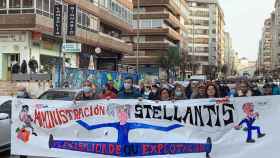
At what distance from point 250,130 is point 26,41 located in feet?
108

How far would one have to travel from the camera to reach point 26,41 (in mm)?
41188

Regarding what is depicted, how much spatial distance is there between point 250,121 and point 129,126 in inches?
82.5

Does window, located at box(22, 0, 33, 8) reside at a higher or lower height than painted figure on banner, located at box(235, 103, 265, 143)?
higher

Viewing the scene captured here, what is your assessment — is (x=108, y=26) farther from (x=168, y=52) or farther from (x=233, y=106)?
(x=233, y=106)

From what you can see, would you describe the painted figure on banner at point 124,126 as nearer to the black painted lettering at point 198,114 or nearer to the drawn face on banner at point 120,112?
the drawn face on banner at point 120,112

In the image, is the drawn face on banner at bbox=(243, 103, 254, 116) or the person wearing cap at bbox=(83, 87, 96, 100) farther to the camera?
the person wearing cap at bbox=(83, 87, 96, 100)

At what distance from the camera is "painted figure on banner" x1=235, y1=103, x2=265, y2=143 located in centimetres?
980

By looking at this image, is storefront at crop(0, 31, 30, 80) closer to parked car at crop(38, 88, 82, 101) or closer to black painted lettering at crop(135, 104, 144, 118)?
parked car at crop(38, 88, 82, 101)

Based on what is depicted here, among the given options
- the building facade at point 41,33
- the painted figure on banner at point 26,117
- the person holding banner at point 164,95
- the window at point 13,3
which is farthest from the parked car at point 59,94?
the window at point 13,3

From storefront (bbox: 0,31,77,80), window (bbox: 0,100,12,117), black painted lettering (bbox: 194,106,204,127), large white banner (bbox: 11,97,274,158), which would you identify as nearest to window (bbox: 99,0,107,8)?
storefront (bbox: 0,31,77,80)

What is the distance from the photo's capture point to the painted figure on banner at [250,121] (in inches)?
386

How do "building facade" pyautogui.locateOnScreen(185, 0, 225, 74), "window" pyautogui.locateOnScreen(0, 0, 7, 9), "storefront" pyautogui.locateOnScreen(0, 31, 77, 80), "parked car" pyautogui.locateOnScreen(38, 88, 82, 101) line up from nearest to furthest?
"parked car" pyautogui.locateOnScreen(38, 88, 82, 101) < "storefront" pyautogui.locateOnScreen(0, 31, 77, 80) < "window" pyautogui.locateOnScreen(0, 0, 7, 9) < "building facade" pyautogui.locateOnScreen(185, 0, 225, 74)

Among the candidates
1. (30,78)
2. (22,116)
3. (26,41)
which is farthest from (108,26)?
(22,116)

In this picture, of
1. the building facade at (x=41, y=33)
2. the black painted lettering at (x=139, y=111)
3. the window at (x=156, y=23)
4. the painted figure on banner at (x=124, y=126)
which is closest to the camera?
the painted figure on banner at (x=124, y=126)
